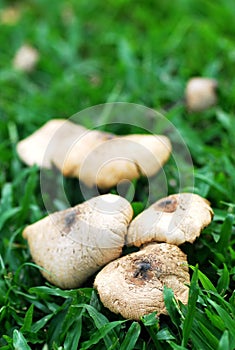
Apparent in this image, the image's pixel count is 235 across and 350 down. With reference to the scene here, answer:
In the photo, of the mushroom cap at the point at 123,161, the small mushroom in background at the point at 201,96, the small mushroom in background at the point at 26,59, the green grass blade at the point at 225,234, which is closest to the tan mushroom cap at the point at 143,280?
the green grass blade at the point at 225,234

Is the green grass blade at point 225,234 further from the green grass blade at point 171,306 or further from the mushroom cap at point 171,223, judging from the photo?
the green grass blade at point 171,306

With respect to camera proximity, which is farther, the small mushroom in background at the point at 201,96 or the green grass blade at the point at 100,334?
the small mushroom in background at the point at 201,96

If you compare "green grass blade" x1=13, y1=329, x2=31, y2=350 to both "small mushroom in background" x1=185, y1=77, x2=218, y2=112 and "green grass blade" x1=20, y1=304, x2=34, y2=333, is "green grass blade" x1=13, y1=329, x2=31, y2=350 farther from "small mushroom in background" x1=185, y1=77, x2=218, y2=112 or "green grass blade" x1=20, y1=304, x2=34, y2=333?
"small mushroom in background" x1=185, y1=77, x2=218, y2=112

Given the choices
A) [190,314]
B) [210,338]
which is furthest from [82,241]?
[210,338]

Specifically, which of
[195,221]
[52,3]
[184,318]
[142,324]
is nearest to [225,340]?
[184,318]

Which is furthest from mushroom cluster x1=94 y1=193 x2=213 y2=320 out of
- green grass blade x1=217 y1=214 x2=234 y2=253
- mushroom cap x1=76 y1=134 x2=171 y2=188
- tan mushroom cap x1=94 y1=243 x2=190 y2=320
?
mushroom cap x1=76 y1=134 x2=171 y2=188

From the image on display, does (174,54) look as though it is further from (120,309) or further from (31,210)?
(120,309)
